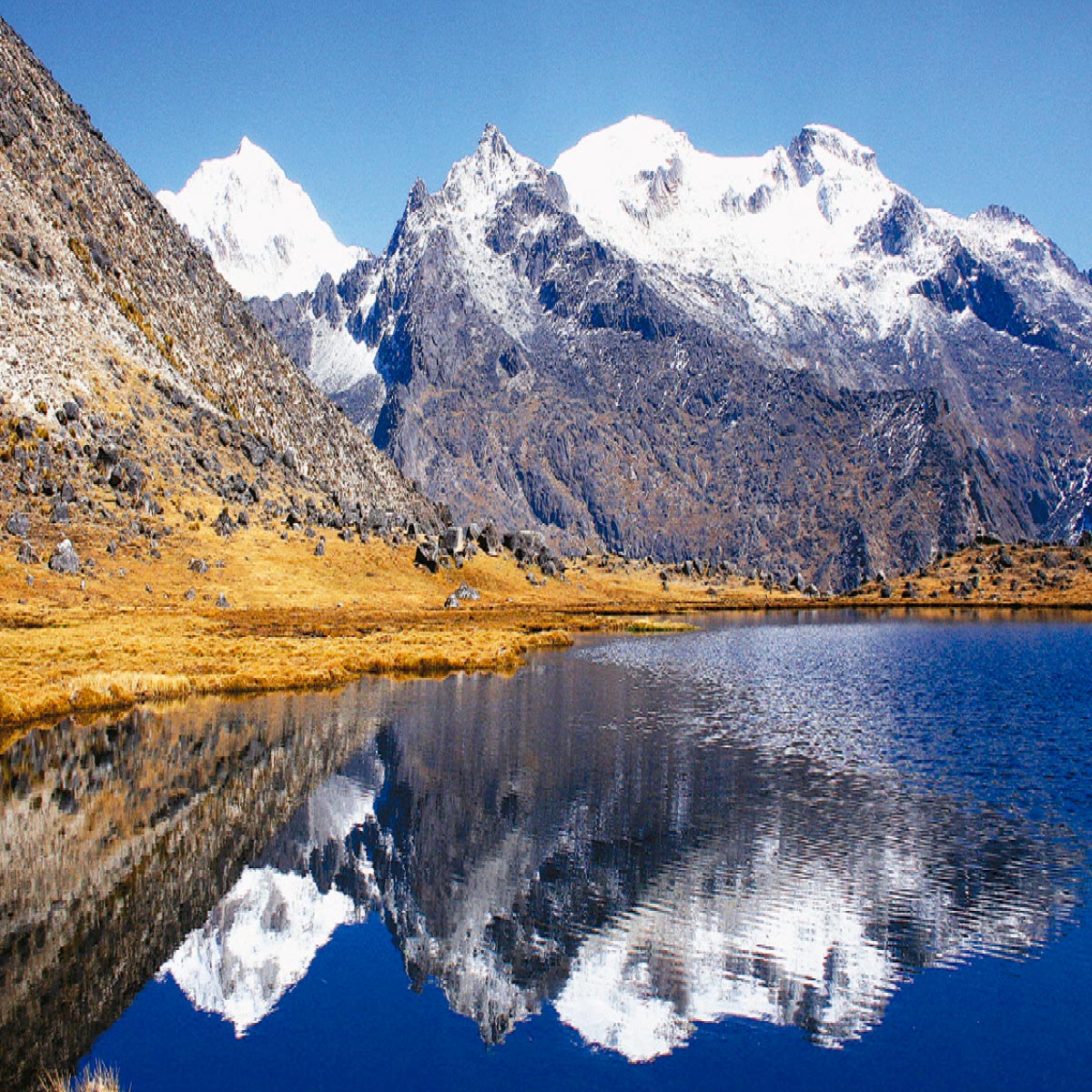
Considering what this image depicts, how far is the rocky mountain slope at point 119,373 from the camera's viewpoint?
364 ft

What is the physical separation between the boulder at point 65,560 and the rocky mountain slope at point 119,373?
116 inches

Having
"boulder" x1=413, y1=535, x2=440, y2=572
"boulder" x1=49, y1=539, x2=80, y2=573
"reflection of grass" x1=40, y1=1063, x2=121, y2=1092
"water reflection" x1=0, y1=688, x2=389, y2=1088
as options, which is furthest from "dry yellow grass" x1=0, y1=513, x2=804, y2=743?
"reflection of grass" x1=40, y1=1063, x2=121, y2=1092

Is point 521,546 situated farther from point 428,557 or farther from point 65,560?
point 65,560

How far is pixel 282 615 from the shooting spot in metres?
96.7

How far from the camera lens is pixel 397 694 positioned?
197 feet

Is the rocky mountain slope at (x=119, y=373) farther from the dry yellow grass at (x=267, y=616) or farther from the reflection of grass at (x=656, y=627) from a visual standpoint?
the reflection of grass at (x=656, y=627)

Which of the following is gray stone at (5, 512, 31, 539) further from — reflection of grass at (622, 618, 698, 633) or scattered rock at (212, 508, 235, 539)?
reflection of grass at (622, 618, 698, 633)

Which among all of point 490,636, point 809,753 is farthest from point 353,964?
point 490,636

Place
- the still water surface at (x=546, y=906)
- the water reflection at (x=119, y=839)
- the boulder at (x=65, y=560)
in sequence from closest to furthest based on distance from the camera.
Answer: the still water surface at (x=546, y=906) < the water reflection at (x=119, y=839) < the boulder at (x=65, y=560)

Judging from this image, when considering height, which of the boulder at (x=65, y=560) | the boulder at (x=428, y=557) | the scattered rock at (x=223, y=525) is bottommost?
the boulder at (x=65, y=560)

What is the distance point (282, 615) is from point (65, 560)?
21.9m

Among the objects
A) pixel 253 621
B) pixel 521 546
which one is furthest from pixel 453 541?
pixel 253 621

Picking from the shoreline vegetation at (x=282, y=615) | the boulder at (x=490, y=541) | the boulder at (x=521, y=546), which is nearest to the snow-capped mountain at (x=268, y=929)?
the shoreline vegetation at (x=282, y=615)

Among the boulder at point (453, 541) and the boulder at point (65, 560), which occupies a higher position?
the boulder at point (453, 541)
